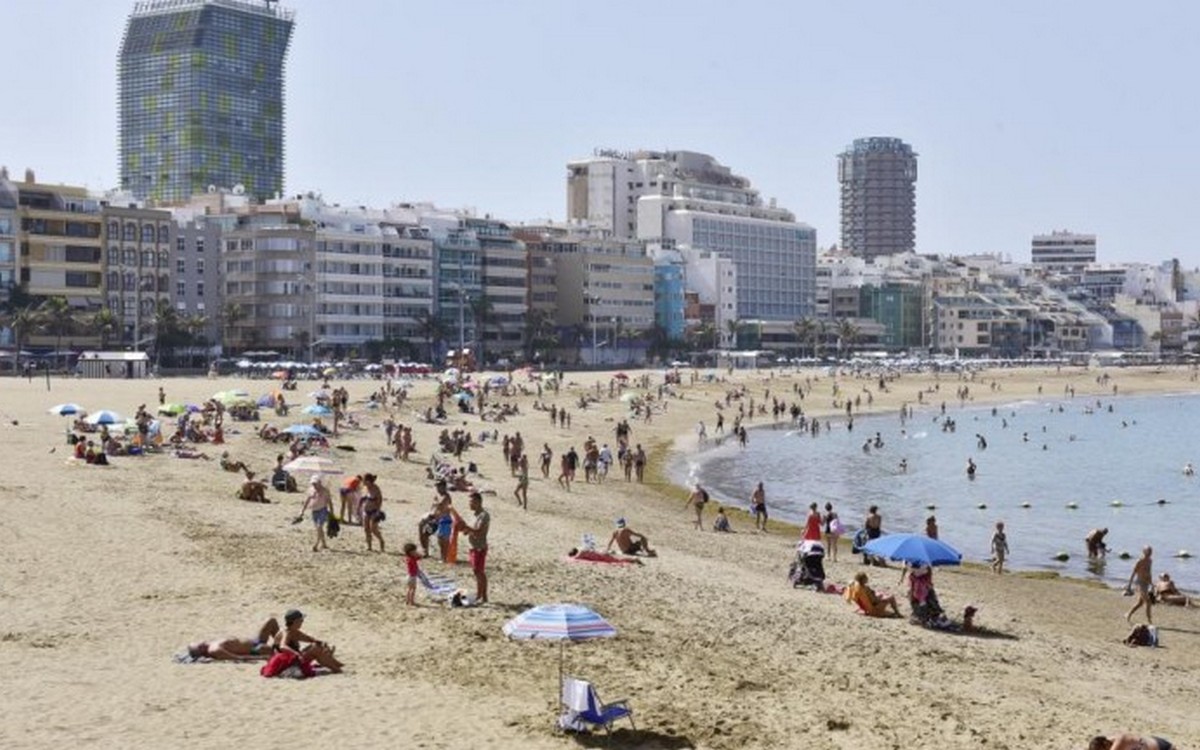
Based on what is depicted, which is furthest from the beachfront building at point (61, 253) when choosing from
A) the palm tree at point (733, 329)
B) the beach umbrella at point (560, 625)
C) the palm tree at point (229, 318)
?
the beach umbrella at point (560, 625)

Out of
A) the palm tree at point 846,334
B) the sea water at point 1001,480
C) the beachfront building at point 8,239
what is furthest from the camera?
the palm tree at point 846,334

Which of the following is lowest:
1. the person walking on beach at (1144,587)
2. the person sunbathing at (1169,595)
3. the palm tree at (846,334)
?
the person sunbathing at (1169,595)

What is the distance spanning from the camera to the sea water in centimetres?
3634

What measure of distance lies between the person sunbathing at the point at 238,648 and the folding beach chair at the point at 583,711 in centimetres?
368

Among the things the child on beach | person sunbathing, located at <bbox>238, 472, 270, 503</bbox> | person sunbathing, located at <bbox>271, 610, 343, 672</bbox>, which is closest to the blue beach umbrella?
person sunbathing, located at <bbox>271, 610, 343, 672</bbox>

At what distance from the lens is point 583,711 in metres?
13.3

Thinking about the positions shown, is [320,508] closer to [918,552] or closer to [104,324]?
[918,552]

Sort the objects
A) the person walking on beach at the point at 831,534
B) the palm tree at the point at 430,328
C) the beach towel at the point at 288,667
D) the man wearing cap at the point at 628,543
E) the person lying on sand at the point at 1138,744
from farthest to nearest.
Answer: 1. the palm tree at the point at 430,328
2. the person walking on beach at the point at 831,534
3. the man wearing cap at the point at 628,543
4. the beach towel at the point at 288,667
5. the person lying on sand at the point at 1138,744

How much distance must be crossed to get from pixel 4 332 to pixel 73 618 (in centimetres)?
7743

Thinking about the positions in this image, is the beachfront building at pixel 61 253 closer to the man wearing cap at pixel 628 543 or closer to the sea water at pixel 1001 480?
the sea water at pixel 1001 480

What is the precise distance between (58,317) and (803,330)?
8827 centimetres

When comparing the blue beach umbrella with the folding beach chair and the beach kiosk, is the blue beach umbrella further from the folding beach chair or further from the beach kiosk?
the beach kiosk

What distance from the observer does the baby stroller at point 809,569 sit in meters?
23.4

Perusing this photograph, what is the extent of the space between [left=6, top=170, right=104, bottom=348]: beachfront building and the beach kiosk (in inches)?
237
